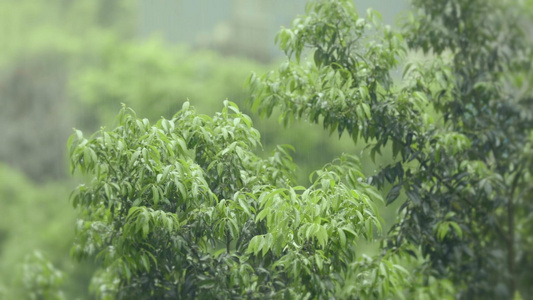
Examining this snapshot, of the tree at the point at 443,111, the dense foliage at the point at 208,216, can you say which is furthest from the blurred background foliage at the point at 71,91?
the dense foliage at the point at 208,216

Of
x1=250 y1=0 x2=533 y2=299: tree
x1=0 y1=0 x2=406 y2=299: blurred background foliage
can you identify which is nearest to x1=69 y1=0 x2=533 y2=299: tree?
x1=250 y1=0 x2=533 y2=299: tree

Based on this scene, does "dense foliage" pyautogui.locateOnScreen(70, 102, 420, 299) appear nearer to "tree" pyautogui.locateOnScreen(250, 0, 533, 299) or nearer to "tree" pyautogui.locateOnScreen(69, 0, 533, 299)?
"tree" pyautogui.locateOnScreen(69, 0, 533, 299)

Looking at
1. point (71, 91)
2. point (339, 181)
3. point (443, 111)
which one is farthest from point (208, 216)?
point (71, 91)

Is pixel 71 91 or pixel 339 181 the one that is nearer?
pixel 339 181

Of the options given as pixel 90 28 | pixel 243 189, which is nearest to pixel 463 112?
pixel 243 189

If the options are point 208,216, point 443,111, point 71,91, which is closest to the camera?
point 208,216

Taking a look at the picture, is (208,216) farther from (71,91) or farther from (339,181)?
(71,91)

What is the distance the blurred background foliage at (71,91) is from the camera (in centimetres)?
316

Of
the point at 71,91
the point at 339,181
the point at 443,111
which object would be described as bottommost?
the point at 339,181

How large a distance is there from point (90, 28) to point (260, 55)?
1212mm

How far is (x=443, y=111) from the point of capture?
292cm

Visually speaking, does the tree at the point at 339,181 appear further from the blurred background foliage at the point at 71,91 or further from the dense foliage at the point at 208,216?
the blurred background foliage at the point at 71,91

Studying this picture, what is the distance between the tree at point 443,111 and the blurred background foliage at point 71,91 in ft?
1.44

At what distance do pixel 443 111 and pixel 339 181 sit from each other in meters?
0.99
